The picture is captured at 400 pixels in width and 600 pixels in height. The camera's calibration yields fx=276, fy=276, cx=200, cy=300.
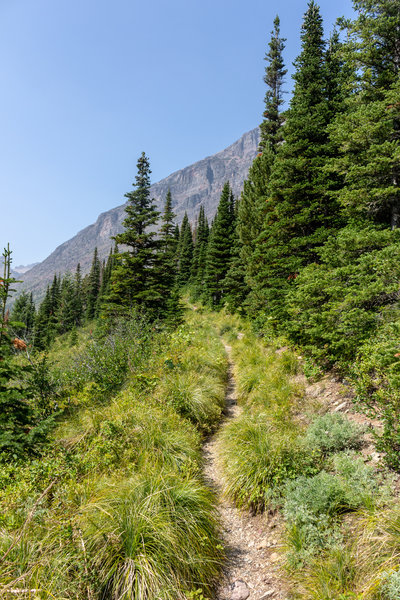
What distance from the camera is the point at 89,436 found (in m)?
5.06

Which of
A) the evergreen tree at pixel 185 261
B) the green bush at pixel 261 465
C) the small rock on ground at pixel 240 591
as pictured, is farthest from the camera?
the evergreen tree at pixel 185 261

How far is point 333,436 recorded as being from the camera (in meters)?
4.18

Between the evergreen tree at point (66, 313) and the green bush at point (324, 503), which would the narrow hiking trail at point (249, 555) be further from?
the evergreen tree at point (66, 313)

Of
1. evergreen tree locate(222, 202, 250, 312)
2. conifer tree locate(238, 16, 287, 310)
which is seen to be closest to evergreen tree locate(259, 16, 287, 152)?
conifer tree locate(238, 16, 287, 310)

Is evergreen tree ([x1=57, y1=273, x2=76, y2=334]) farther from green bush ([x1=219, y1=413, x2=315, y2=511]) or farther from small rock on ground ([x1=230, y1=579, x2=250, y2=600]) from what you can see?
small rock on ground ([x1=230, y1=579, x2=250, y2=600])

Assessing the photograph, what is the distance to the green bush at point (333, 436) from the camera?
4086mm

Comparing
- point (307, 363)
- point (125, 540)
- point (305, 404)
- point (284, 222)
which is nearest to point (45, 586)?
point (125, 540)

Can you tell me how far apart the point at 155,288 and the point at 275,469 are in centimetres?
1871

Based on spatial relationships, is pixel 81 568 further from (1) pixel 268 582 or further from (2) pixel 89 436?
(2) pixel 89 436

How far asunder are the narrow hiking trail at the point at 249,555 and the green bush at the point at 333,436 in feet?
3.95

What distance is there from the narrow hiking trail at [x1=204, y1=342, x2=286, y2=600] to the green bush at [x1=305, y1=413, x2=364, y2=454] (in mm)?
1204

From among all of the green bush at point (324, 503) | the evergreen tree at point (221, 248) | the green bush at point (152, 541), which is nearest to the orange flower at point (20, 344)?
the green bush at point (152, 541)

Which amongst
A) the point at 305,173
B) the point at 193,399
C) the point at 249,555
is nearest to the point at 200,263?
the point at 305,173

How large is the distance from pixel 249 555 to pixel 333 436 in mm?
1943
